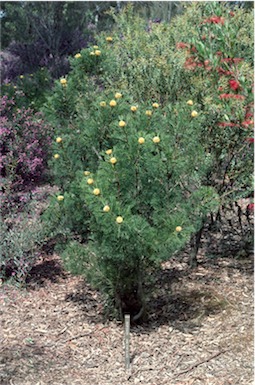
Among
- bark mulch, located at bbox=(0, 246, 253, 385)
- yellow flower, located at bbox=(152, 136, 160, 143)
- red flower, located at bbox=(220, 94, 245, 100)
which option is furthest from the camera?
red flower, located at bbox=(220, 94, 245, 100)

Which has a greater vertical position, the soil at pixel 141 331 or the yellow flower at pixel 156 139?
the yellow flower at pixel 156 139

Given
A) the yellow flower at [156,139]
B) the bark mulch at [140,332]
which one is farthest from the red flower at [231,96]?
the bark mulch at [140,332]

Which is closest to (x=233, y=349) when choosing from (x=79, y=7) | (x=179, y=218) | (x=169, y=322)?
(x=169, y=322)

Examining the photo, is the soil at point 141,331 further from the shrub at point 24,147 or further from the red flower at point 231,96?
the red flower at point 231,96

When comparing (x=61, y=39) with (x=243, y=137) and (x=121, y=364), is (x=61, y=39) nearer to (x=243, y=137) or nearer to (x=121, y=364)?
(x=243, y=137)

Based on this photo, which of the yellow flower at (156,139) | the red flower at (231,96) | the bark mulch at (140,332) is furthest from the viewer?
the red flower at (231,96)

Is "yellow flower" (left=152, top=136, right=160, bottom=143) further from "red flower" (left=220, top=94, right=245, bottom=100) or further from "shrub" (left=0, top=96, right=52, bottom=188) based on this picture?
"shrub" (left=0, top=96, right=52, bottom=188)

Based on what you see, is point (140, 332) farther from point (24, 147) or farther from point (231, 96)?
point (24, 147)

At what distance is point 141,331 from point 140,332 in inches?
0.6

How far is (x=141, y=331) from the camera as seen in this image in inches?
158

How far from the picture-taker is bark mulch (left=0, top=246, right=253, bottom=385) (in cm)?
348

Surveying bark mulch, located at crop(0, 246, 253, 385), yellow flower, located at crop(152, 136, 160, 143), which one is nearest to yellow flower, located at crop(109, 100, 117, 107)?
yellow flower, located at crop(152, 136, 160, 143)

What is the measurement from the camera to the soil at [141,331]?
3486 millimetres

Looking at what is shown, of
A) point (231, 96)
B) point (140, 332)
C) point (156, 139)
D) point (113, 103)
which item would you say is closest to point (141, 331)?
point (140, 332)
